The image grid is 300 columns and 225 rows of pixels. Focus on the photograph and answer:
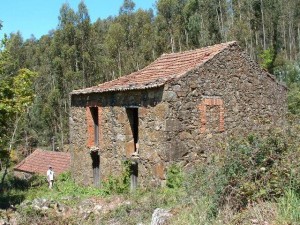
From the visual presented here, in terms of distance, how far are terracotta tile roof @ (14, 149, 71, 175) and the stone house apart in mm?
10788

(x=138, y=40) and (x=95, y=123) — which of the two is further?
(x=138, y=40)

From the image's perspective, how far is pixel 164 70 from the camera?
13.3m

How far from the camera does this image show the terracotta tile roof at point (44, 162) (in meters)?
25.6

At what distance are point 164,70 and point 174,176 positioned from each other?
11.9ft

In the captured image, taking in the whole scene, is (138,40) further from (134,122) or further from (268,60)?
(134,122)

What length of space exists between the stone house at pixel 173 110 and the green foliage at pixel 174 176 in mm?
180

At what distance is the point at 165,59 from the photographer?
14844mm

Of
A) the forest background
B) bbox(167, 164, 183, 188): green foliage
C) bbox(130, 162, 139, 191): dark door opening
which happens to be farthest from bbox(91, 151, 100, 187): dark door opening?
the forest background

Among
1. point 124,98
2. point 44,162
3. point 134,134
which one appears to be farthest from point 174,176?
point 44,162

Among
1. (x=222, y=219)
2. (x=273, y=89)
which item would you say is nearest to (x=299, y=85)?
(x=273, y=89)

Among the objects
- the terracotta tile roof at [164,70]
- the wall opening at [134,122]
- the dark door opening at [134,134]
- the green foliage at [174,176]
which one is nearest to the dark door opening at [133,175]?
the dark door opening at [134,134]

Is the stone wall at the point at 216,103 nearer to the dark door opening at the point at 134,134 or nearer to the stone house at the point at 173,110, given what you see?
the stone house at the point at 173,110

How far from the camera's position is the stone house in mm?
11594

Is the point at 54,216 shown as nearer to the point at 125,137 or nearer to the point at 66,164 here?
the point at 125,137
